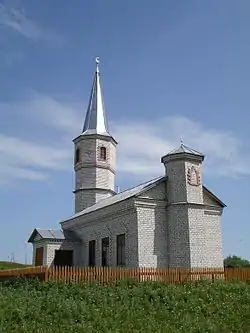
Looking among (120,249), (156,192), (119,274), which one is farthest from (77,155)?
(119,274)

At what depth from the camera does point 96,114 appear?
3347 centimetres

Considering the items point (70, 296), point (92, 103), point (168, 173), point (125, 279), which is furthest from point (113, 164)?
point (70, 296)

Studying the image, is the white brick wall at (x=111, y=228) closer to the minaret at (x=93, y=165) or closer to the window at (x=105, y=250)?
the window at (x=105, y=250)

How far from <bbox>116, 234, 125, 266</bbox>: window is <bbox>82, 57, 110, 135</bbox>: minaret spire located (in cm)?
1110

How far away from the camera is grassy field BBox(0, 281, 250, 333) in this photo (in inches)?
432

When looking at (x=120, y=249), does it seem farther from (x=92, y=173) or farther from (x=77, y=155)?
(x=77, y=155)

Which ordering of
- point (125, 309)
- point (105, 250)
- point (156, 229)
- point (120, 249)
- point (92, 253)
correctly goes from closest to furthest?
point (125, 309), point (156, 229), point (120, 249), point (105, 250), point (92, 253)

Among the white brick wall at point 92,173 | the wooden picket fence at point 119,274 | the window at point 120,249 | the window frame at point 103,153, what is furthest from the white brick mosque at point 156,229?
the window frame at point 103,153

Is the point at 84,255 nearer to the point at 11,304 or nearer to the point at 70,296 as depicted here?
the point at 70,296

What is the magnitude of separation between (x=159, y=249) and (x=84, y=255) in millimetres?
6374

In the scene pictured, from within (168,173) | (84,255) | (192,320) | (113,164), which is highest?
(113,164)

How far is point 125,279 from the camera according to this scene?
1722 cm

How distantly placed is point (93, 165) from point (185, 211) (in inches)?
440

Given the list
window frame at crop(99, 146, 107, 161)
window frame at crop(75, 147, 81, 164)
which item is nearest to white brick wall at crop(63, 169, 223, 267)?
window frame at crop(99, 146, 107, 161)
